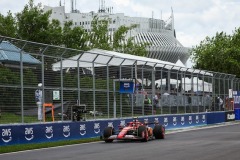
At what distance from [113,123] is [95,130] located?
1535mm

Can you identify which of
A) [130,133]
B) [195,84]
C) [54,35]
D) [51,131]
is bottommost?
[130,133]

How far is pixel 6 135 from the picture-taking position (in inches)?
750

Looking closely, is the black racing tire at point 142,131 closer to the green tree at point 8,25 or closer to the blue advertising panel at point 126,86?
the blue advertising panel at point 126,86

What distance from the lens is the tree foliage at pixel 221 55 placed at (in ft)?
223

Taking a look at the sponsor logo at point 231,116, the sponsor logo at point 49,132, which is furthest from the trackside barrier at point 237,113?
the sponsor logo at point 49,132

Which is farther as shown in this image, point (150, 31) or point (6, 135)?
point (150, 31)

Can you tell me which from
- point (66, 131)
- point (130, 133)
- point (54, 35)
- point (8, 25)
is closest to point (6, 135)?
point (66, 131)

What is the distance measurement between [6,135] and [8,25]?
35920 millimetres

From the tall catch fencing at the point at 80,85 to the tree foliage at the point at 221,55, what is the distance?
30.8 meters

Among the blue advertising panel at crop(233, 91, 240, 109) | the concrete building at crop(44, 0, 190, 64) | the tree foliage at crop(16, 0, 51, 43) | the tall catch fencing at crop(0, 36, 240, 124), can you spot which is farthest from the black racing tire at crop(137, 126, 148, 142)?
the concrete building at crop(44, 0, 190, 64)

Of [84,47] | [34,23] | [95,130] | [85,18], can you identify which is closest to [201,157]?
[95,130]

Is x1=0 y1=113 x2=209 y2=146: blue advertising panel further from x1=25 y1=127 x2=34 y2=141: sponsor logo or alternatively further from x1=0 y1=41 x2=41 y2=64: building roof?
x1=0 y1=41 x2=41 y2=64: building roof

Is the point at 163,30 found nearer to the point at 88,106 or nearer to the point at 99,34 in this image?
the point at 99,34

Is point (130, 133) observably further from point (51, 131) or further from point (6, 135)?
point (6, 135)
